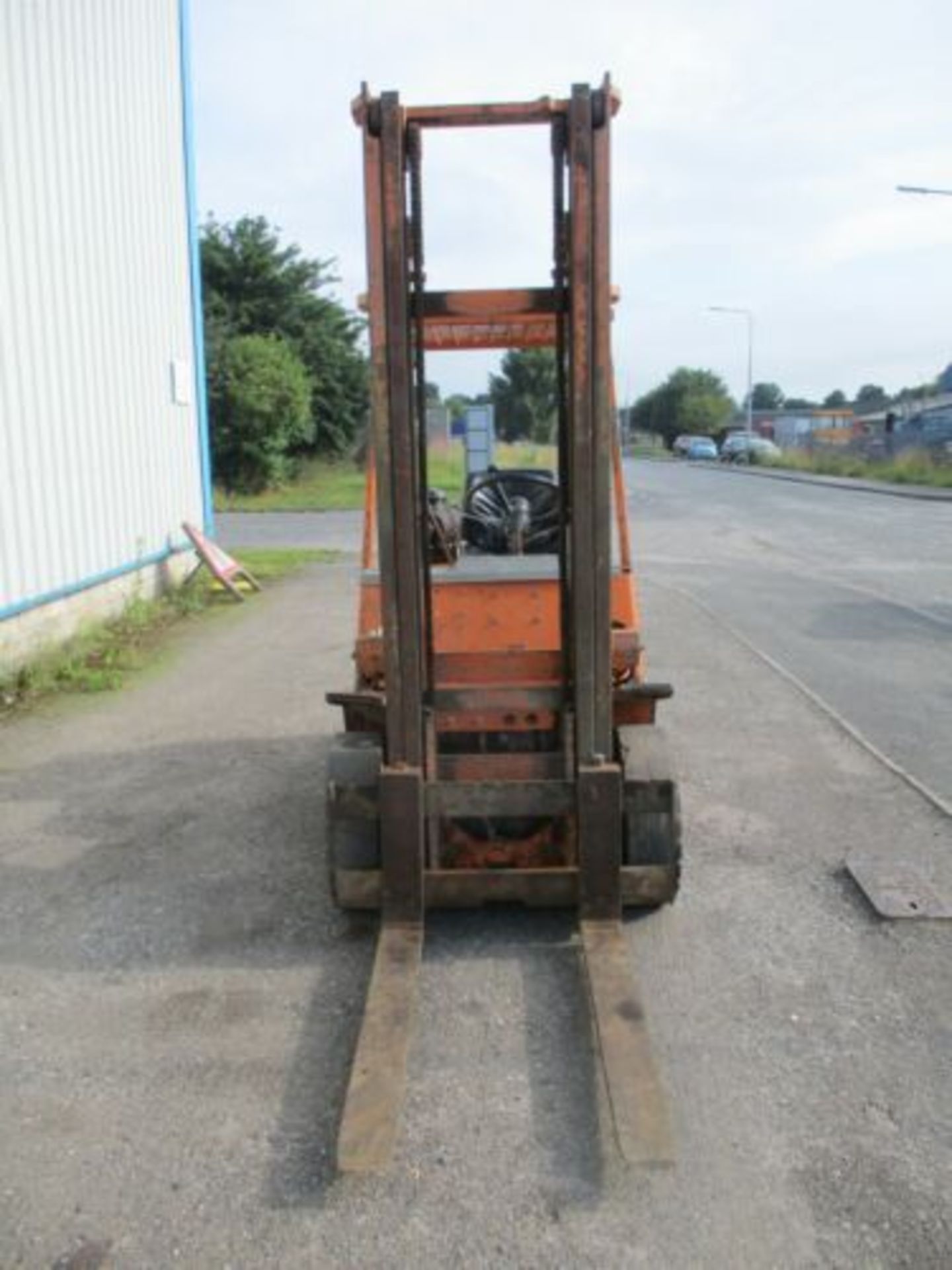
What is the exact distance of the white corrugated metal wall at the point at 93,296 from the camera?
942 centimetres

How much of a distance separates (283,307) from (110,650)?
94.2 feet

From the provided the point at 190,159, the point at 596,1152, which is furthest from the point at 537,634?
the point at 190,159

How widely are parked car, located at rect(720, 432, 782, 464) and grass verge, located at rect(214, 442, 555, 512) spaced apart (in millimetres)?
26152

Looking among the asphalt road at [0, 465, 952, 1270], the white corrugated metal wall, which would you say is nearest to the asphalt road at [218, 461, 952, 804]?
the asphalt road at [0, 465, 952, 1270]

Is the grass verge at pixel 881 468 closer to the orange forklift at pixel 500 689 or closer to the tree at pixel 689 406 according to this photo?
the orange forklift at pixel 500 689

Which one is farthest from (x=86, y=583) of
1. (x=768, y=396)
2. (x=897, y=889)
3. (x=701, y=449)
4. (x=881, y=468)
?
(x=768, y=396)

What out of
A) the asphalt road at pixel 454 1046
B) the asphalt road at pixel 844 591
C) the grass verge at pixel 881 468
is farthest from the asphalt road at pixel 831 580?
the grass verge at pixel 881 468

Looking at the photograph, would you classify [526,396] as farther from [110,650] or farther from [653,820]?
[653,820]

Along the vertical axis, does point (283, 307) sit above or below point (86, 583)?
above

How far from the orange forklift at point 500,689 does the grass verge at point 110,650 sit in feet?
15.5

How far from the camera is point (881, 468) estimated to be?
143 ft

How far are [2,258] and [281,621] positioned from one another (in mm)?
4863

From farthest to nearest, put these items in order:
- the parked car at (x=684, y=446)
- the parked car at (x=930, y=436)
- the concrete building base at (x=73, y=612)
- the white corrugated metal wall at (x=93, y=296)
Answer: the parked car at (x=684, y=446) < the parked car at (x=930, y=436) < the white corrugated metal wall at (x=93, y=296) < the concrete building base at (x=73, y=612)

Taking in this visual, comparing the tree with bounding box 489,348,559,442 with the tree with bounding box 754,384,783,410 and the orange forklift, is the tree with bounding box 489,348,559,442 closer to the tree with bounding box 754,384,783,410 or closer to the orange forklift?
the orange forklift
